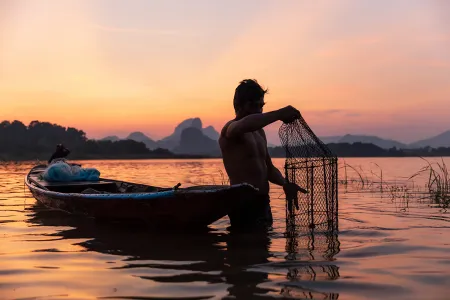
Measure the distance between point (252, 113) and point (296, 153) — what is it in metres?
0.89

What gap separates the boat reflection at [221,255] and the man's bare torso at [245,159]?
704mm

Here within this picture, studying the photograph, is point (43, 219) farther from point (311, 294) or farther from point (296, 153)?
point (311, 294)

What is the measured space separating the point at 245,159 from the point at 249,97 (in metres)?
0.77

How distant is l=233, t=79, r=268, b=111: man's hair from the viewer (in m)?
5.70

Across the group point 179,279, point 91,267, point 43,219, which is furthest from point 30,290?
point 43,219

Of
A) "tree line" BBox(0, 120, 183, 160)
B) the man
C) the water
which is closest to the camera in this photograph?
the water

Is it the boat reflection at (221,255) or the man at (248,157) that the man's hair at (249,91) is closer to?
the man at (248,157)

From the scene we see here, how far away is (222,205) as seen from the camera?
223 inches

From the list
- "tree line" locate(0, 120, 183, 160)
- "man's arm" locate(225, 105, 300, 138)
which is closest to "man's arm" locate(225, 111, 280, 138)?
"man's arm" locate(225, 105, 300, 138)

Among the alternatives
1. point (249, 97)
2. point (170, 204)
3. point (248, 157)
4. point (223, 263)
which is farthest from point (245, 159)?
point (223, 263)

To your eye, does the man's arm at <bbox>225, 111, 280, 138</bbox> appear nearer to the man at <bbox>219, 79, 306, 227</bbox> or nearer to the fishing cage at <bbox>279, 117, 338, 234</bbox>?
the man at <bbox>219, 79, 306, 227</bbox>

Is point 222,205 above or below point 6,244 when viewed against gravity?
above

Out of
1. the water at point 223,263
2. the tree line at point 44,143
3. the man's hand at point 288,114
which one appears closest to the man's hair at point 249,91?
the man's hand at point 288,114

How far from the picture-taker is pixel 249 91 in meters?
5.70
